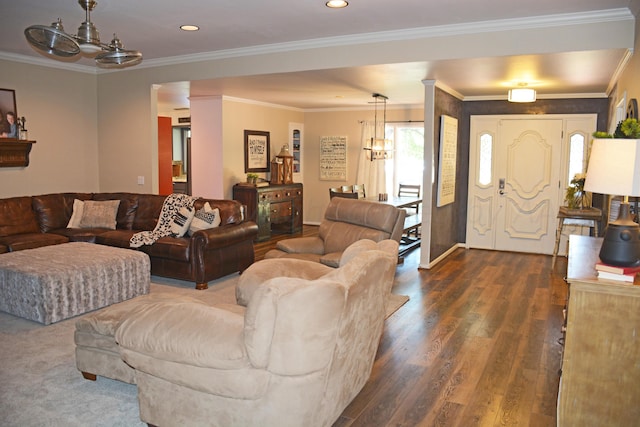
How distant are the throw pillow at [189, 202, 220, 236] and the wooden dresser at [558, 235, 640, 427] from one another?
388 cm

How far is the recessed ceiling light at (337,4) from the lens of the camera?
377 cm

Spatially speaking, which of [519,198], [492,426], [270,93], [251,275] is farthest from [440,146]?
[492,426]

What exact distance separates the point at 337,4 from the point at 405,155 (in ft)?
19.6

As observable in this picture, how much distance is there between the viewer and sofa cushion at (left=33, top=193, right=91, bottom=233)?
19.5 ft

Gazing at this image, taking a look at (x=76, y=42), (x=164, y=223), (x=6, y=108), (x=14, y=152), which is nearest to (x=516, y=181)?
(x=164, y=223)

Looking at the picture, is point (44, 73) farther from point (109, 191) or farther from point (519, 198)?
point (519, 198)

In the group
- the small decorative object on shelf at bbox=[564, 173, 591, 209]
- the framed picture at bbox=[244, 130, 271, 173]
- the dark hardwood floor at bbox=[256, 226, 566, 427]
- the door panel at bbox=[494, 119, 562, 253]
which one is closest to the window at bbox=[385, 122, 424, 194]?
the door panel at bbox=[494, 119, 562, 253]

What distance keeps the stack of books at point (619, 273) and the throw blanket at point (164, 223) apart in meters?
4.32

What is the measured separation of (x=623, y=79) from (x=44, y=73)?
21.3 ft

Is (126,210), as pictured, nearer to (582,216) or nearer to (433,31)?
(433,31)

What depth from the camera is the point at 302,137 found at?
10234 mm

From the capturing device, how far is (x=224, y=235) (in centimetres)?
544

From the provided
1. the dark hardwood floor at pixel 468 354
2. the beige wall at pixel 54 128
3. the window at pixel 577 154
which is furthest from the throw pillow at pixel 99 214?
the window at pixel 577 154

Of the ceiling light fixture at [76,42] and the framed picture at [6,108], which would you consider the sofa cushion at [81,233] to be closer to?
the framed picture at [6,108]
